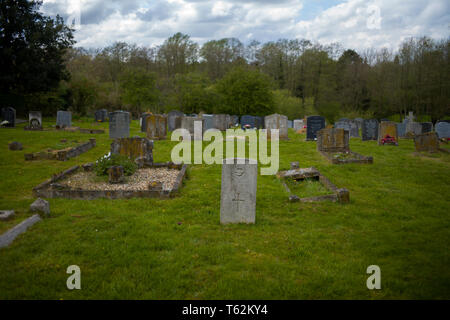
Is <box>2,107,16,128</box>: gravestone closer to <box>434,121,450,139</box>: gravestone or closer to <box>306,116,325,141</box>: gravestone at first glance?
<box>306,116,325,141</box>: gravestone

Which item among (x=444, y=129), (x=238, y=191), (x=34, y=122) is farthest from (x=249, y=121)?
(x=238, y=191)

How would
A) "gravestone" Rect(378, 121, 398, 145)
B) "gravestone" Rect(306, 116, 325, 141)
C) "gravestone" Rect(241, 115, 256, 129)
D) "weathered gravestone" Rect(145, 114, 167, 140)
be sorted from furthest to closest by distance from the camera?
1. "gravestone" Rect(241, 115, 256, 129)
2. "gravestone" Rect(306, 116, 325, 141)
3. "weathered gravestone" Rect(145, 114, 167, 140)
4. "gravestone" Rect(378, 121, 398, 145)

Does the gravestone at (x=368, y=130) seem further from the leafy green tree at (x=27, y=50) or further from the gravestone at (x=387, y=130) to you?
the leafy green tree at (x=27, y=50)

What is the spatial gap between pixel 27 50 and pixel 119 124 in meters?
19.1

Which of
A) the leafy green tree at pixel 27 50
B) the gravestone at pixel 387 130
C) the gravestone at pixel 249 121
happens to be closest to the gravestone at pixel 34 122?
the leafy green tree at pixel 27 50

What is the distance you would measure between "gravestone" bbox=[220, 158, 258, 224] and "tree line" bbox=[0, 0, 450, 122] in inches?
1153

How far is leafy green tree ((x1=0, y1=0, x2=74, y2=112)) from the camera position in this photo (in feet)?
96.1

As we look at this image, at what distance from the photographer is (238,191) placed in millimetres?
6047

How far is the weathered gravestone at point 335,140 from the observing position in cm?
1413

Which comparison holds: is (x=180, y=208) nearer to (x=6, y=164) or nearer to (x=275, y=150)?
(x=6, y=164)

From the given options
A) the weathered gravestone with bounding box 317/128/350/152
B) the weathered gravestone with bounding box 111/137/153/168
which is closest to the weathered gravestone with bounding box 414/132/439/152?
the weathered gravestone with bounding box 317/128/350/152

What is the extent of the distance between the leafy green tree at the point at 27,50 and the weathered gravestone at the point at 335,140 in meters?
27.4

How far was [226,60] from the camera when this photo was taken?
49.1 meters
